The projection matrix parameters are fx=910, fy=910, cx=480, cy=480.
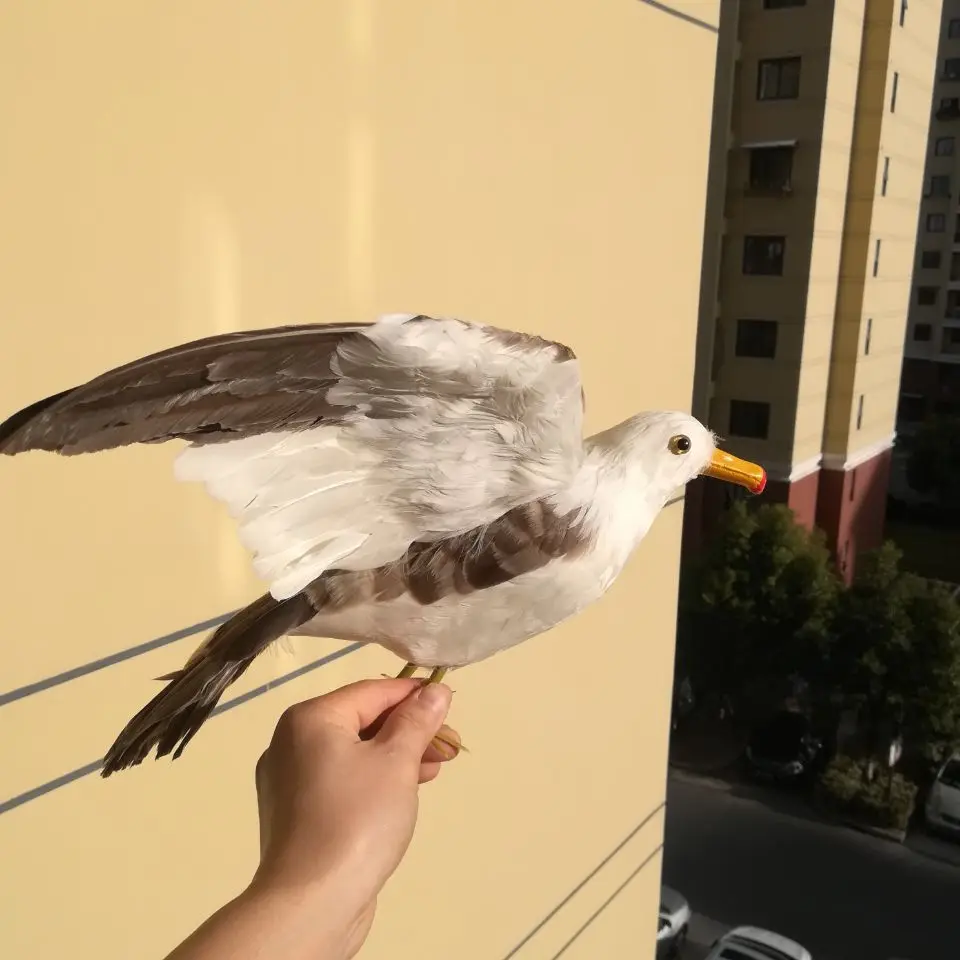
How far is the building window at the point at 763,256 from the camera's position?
4082mm

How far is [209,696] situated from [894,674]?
11.5ft

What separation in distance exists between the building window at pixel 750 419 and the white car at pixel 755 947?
2194 millimetres

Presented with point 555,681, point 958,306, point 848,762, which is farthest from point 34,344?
point 958,306

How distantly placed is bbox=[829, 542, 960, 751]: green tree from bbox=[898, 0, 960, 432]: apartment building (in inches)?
144

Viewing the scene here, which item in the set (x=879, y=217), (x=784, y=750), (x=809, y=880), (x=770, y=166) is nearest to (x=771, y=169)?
(x=770, y=166)

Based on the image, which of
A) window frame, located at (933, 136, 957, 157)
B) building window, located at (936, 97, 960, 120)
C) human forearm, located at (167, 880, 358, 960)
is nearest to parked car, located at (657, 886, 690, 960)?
human forearm, located at (167, 880, 358, 960)

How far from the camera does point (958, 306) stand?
6.76 m

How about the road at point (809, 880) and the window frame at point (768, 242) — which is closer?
the road at point (809, 880)

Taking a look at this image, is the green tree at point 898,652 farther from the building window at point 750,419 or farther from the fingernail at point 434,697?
the fingernail at point 434,697

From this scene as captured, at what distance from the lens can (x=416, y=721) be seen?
0.59m

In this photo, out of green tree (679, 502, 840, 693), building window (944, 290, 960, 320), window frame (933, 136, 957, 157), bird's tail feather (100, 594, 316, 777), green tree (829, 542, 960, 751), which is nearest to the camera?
bird's tail feather (100, 594, 316, 777)

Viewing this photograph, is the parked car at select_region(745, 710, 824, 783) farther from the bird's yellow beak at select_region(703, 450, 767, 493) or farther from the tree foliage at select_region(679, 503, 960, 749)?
the bird's yellow beak at select_region(703, 450, 767, 493)

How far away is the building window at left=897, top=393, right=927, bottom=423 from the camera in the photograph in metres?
7.29

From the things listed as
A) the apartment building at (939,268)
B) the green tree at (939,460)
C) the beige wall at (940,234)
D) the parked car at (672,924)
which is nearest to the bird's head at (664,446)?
the parked car at (672,924)
